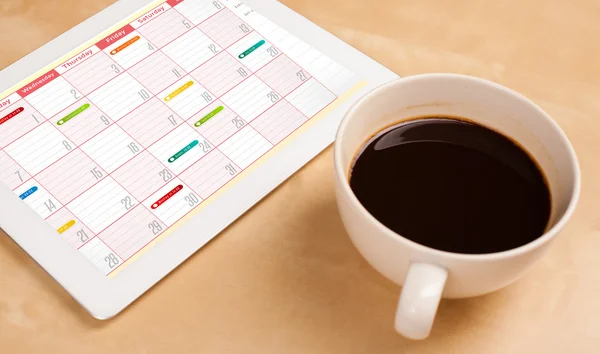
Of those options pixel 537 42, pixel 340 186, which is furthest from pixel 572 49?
pixel 340 186

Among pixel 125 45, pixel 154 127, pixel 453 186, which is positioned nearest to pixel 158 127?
pixel 154 127

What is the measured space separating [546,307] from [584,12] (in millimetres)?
371

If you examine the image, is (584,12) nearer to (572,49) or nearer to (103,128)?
(572,49)

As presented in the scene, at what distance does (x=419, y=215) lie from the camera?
1.76ft

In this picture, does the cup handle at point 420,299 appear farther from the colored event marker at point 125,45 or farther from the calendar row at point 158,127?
the colored event marker at point 125,45

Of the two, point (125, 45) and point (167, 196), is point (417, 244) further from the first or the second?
point (125, 45)

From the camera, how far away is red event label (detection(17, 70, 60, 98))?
69 centimetres

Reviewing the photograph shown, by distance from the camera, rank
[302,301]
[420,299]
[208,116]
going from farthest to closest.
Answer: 1. [208,116]
2. [302,301]
3. [420,299]

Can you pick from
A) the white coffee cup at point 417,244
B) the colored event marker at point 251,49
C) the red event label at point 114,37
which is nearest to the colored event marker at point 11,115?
the red event label at point 114,37

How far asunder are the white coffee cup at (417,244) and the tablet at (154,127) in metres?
0.11

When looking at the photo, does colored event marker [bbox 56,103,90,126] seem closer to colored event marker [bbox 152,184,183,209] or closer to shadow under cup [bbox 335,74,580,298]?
colored event marker [bbox 152,184,183,209]

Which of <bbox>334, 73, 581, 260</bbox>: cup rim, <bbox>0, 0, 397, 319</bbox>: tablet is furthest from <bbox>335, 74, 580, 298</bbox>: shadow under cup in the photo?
<bbox>0, 0, 397, 319</bbox>: tablet

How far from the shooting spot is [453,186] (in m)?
0.56

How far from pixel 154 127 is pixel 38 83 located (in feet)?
Result: 0.42
